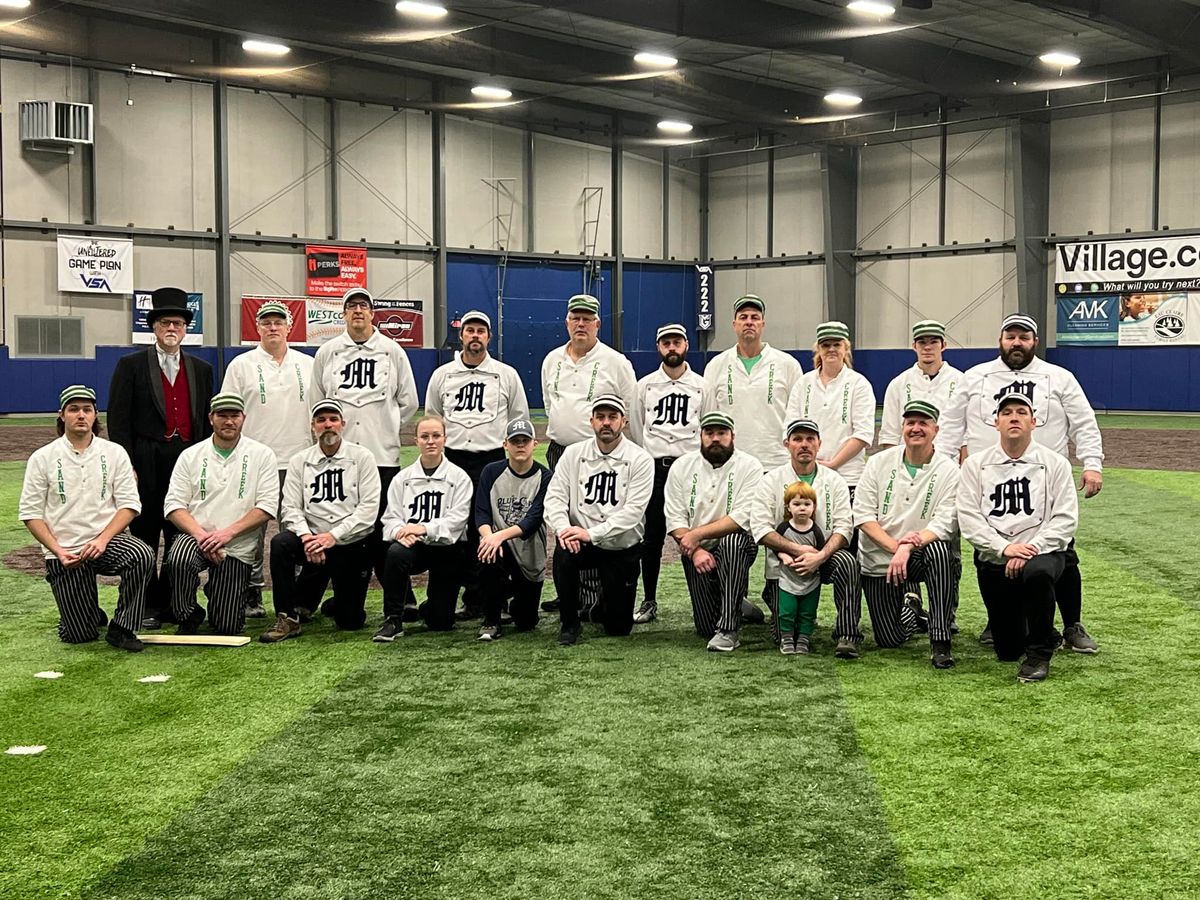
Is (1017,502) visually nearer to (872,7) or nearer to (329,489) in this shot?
(329,489)

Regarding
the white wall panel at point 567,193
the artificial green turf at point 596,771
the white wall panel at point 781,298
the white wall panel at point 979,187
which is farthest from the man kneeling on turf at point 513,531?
the white wall panel at point 781,298

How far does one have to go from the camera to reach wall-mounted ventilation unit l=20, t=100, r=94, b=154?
24.9m

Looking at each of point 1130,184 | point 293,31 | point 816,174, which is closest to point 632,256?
point 816,174

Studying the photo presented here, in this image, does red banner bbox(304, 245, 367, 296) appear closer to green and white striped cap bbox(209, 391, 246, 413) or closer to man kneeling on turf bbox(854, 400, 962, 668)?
green and white striped cap bbox(209, 391, 246, 413)

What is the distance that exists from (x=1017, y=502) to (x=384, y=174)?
83.6ft

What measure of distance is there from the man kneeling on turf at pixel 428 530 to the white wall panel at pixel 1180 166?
2508 centimetres

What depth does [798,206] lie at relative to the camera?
33.7 metres

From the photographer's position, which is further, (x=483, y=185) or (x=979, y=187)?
(x=483, y=185)

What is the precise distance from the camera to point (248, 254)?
28297 mm

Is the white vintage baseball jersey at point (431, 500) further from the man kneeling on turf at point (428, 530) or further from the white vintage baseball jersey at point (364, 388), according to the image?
Answer: the white vintage baseball jersey at point (364, 388)

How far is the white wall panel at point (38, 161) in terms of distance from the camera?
25312 mm

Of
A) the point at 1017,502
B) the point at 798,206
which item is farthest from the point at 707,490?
the point at 798,206

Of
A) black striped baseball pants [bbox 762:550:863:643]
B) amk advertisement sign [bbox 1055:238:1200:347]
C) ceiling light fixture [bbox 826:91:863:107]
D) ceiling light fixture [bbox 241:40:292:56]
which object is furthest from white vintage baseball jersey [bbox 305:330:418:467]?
amk advertisement sign [bbox 1055:238:1200:347]

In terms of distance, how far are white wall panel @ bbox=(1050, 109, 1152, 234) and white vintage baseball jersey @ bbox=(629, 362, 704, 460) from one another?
23.9 m
